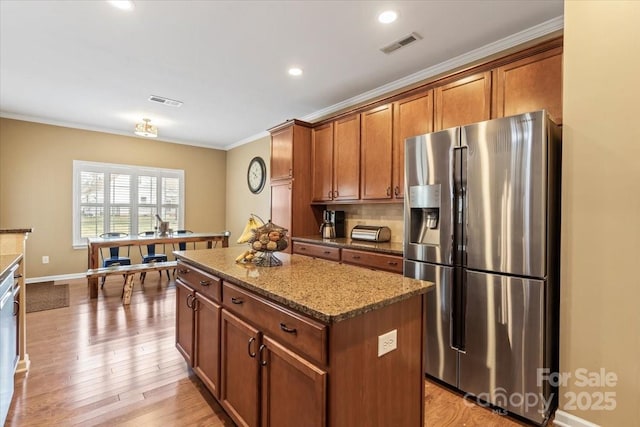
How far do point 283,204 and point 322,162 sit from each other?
0.77 metres

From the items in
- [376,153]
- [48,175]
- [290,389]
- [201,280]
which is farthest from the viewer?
[48,175]

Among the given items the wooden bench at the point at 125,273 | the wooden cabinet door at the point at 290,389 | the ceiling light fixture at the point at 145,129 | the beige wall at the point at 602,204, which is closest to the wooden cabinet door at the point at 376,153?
the beige wall at the point at 602,204

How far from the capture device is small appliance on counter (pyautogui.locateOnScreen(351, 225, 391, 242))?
336 centimetres

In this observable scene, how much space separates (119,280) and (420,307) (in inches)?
218

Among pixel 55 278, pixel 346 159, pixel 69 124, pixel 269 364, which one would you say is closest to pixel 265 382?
pixel 269 364

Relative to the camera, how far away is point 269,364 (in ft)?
4.50

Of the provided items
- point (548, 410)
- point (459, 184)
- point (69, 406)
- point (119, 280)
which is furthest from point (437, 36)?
point (119, 280)

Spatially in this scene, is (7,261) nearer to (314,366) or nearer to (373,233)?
(314,366)

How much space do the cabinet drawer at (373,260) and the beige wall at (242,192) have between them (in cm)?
285

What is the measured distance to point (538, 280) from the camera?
176 centimetres

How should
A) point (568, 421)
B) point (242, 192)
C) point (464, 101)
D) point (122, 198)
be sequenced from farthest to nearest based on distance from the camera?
point (242, 192) < point (122, 198) < point (464, 101) < point (568, 421)

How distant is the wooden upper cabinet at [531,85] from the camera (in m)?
2.14

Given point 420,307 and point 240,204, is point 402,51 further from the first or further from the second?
point 240,204

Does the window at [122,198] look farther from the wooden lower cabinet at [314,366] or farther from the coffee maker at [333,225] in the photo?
the wooden lower cabinet at [314,366]
